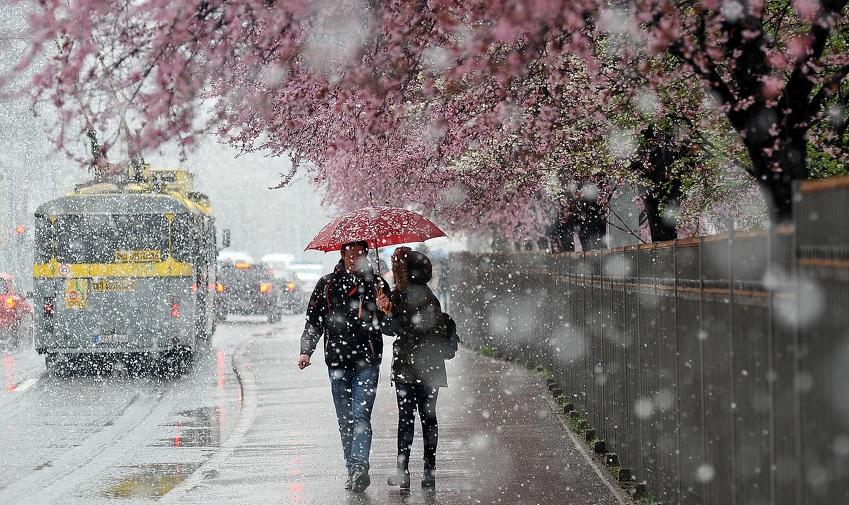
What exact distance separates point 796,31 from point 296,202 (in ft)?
371

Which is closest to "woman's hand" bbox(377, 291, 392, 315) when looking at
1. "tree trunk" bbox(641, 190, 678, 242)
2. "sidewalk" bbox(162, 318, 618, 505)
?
"sidewalk" bbox(162, 318, 618, 505)

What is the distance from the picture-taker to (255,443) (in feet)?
43.2

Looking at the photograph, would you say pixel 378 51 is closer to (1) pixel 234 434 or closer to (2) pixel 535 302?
(1) pixel 234 434

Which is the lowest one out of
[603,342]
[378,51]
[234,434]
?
[234,434]

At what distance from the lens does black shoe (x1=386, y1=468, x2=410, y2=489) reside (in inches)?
404

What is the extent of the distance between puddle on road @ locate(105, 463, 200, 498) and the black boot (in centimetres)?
166

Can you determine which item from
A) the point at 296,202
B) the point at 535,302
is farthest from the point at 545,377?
the point at 296,202

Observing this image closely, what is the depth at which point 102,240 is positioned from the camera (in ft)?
74.0

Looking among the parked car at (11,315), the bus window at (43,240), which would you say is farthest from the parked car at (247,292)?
the bus window at (43,240)

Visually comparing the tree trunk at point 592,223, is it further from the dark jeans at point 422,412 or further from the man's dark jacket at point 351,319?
the dark jeans at point 422,412

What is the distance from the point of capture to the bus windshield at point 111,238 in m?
22.5

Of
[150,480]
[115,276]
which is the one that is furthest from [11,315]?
[150,480]

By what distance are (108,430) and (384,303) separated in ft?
18.8

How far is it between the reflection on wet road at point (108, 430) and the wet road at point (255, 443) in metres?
0.02
